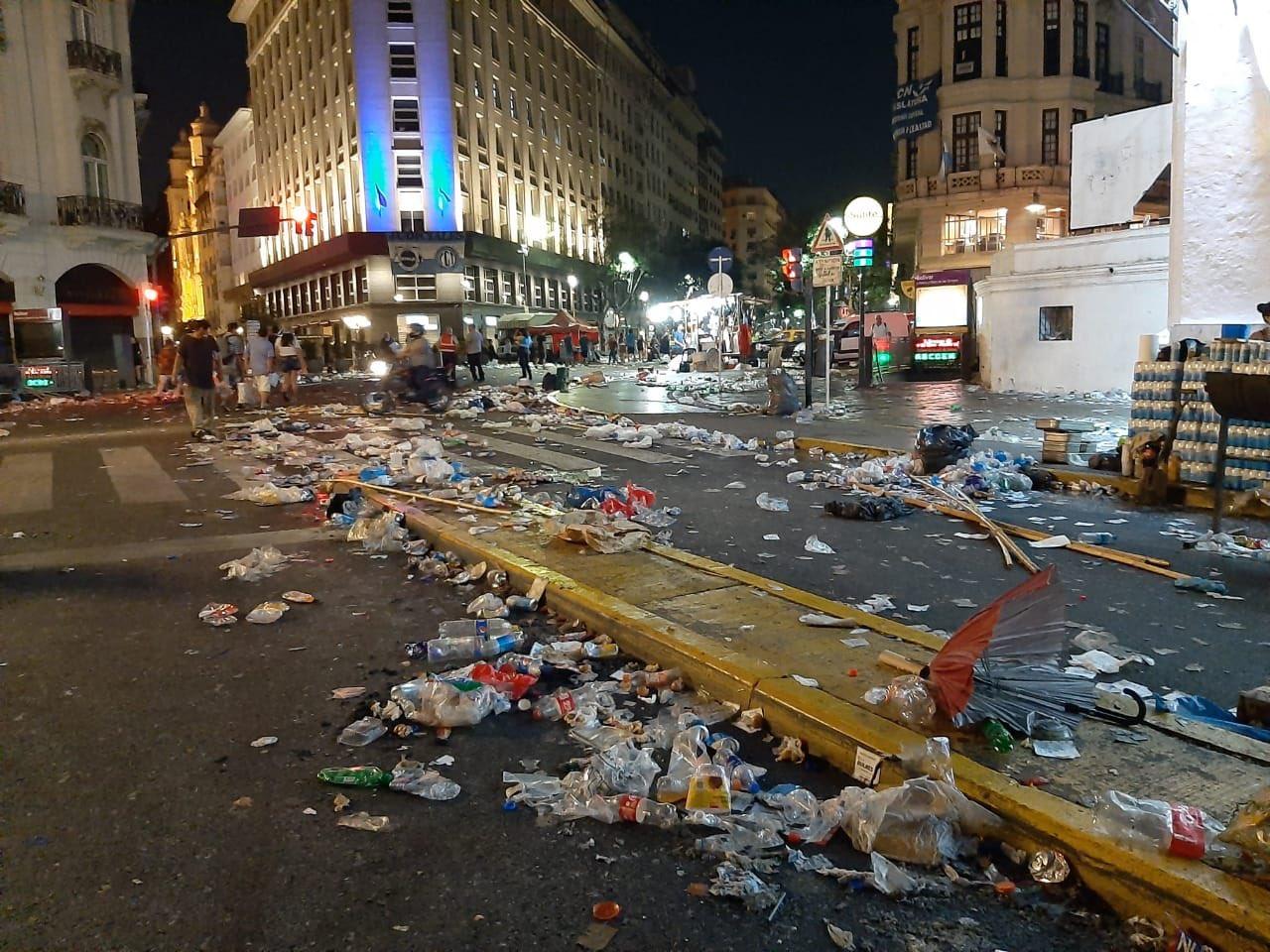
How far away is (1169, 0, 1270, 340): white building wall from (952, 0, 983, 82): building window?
106 ft

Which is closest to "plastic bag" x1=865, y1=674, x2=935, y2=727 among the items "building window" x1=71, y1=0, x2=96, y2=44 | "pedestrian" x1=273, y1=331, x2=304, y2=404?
"pedestrian" x1=273, y1=331, x2=304, y2=404

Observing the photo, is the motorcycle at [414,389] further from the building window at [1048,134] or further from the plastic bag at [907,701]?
the building window at [1048,134]

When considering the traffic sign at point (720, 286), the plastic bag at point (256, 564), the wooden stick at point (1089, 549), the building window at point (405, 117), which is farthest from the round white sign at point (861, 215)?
the building window at point (405, 117)

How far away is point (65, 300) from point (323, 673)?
3442cm

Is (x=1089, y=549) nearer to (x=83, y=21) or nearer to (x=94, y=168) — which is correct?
(x=94, y=168)

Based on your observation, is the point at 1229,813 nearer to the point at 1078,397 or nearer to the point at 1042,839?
the point at 1042,839

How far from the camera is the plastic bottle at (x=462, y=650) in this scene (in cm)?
448

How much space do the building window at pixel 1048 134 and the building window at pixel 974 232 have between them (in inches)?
121

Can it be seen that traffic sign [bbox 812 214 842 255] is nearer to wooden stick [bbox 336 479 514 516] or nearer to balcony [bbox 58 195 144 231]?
wooden stick [bbox 336 479 514 516]

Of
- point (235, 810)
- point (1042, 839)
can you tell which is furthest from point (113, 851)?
point (1042, 839)

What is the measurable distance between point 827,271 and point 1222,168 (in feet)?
19.4

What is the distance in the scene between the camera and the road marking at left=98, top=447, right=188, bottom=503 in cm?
934

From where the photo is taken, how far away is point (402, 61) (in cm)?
5478

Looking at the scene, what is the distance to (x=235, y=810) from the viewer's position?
3066mm
